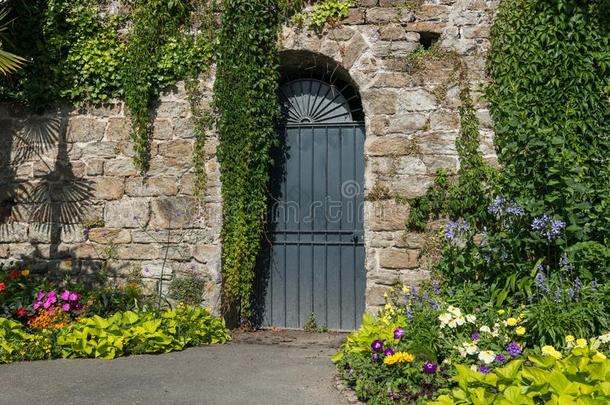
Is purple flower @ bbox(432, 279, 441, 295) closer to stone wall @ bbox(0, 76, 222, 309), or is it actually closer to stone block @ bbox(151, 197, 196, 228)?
stone wall @ bbox(0, 76, 222, 309)

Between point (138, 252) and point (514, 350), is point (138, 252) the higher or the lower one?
the higher one

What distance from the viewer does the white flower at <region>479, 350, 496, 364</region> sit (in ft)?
11.0

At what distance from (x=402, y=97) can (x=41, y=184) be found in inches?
151

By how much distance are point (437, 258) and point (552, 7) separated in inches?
98.8

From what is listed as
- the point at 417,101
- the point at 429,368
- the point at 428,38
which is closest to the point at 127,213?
the point at 417,101

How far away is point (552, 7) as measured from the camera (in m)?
5.39

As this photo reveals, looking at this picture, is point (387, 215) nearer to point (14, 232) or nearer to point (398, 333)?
point (398, 333)

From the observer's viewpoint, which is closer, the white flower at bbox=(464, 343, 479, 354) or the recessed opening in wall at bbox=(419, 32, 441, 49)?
the white flower at bbox=(464, 343, 479, 354)

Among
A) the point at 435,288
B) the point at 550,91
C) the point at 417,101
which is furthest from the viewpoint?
the point at 417,101

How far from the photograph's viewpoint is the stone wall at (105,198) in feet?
19.5

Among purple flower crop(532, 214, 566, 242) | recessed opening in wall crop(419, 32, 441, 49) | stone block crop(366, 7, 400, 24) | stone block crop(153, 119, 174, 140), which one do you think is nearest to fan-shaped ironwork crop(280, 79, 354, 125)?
stone block crop(366, 7, 400, 24)

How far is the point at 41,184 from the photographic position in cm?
624

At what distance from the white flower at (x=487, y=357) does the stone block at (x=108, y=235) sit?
390cm

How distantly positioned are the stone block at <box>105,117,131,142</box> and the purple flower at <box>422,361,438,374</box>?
3986 millimetres
